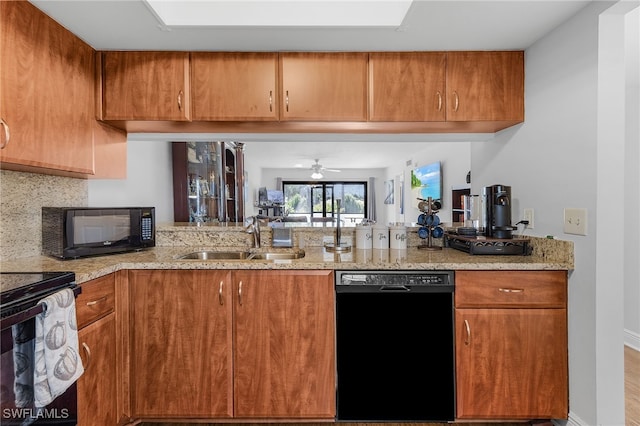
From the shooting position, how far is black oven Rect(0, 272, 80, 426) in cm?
113

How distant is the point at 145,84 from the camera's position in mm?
2070

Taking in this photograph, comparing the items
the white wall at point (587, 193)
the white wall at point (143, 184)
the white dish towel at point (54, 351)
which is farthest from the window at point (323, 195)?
the white dish towel at point (54, 351)

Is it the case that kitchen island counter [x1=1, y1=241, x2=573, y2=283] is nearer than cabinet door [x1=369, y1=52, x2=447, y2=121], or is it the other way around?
kitchen island counter [x1=1, y1=241, x2=573, y2=283]

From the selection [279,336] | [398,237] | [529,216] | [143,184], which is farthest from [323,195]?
[279,336]

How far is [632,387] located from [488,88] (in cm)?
210

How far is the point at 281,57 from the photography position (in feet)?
6.85

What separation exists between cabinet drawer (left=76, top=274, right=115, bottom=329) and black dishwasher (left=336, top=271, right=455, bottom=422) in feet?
3.68

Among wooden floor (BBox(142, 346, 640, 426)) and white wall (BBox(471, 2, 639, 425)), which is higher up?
white wall (BBox(471, 2, 639, 425))

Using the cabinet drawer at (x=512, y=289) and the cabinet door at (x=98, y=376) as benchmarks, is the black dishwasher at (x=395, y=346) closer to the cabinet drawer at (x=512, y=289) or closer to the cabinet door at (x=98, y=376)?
the cabinet drawer at (x=512, y=289)

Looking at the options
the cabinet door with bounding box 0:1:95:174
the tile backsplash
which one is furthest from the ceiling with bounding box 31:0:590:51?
the tile backsplash

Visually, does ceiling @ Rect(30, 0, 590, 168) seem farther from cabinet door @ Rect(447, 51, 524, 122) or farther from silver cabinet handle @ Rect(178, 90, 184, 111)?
silver cabinet handle @ Rect(178, 90, 184, 111)

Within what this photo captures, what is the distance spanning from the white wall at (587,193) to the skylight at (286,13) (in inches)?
34.7

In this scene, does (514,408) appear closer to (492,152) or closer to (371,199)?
(492,152)

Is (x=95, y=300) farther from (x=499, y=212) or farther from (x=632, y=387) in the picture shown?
(x=632, y=387)
